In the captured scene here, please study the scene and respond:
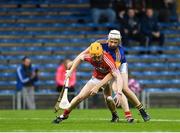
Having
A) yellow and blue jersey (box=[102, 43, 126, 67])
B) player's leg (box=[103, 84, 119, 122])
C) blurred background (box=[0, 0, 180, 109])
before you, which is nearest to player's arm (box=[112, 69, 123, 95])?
yellow and blue jersey (box=[102, 43, 126, 67])

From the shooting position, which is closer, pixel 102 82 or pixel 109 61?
pixel 109 61

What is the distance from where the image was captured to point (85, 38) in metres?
34.0

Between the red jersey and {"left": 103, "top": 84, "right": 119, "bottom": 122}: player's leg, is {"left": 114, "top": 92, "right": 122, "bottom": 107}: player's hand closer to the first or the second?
the red jersey

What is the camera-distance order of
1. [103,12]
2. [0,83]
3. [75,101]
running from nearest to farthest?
[75,101] < [0,83] < [103,12]

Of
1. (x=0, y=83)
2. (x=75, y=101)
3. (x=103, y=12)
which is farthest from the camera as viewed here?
(x=103, y=12)

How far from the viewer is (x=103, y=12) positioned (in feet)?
111

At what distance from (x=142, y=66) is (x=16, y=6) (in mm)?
6442

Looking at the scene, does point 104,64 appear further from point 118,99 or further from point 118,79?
point 118,99

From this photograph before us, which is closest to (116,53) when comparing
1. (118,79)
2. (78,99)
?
(118,79)

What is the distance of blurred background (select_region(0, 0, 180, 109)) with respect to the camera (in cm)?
3178

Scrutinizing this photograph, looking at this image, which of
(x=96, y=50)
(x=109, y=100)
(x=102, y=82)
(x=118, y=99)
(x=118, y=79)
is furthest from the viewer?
(x=109, y=100)

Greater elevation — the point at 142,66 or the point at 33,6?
the point at 33,6

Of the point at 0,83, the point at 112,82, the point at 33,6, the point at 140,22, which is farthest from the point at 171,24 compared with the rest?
the point at 112,82

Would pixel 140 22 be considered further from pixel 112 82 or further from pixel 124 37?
pixel 112 82
